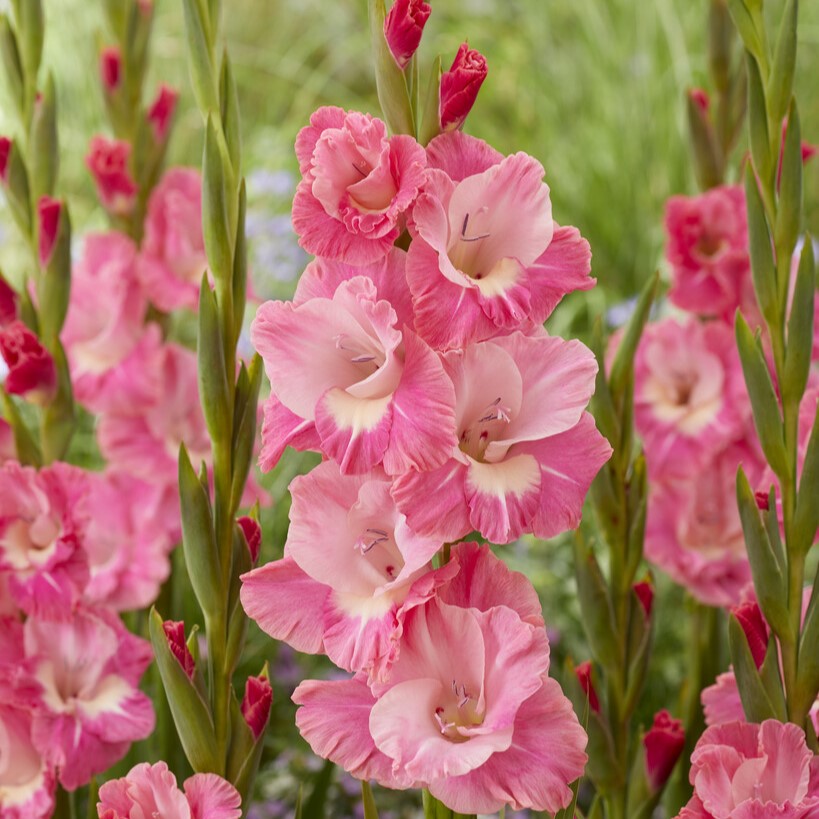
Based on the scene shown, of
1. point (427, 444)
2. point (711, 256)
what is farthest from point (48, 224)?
point (711, 256)

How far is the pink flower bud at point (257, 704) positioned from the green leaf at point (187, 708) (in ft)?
0.10

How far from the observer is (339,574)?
77 cm

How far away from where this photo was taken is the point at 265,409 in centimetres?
78

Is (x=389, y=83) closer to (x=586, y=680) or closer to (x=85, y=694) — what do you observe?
(x=586, y=680)

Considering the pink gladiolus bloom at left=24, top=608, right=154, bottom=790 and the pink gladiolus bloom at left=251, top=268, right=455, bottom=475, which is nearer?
the pink gladiolus bloom at left=251, top=268, right=455, bottom=475

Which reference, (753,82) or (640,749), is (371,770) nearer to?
(640,749)

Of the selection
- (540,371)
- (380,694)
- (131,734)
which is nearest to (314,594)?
(380,694)

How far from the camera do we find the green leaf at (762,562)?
877mm

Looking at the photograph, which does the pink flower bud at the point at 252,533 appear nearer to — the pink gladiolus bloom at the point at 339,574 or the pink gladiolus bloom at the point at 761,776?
the pink gladiolus bloom at the point at 339,574

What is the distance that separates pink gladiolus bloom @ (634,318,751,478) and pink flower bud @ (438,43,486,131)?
0.63 m

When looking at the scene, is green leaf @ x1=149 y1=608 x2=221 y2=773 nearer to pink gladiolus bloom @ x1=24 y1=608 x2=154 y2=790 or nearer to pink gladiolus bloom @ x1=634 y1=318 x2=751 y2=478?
pink gladiolus bloom @ x1=24 y1=608 x2=154 y2=790

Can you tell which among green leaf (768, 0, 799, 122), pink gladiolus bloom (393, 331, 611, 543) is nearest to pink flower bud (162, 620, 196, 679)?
pink gladiolus bloom (393, 331, 611, 543)

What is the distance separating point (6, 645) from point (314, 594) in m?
0.42

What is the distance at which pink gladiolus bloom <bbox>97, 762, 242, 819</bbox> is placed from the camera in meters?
0.81
